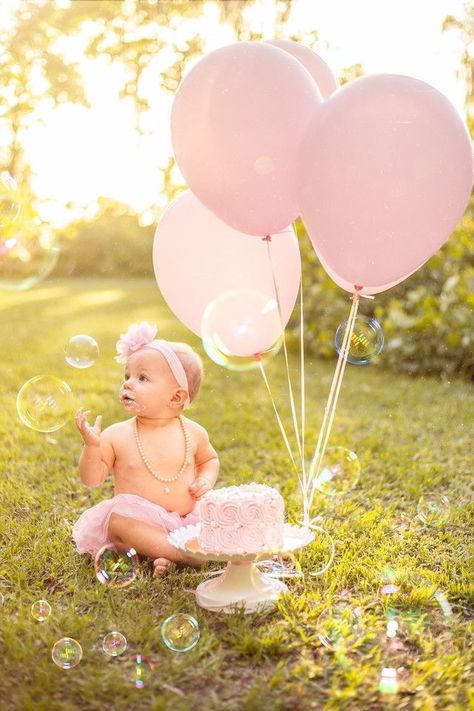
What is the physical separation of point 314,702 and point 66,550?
127 centimetres

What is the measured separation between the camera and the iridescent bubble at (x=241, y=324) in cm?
296

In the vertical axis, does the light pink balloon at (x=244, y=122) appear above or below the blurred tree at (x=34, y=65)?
above

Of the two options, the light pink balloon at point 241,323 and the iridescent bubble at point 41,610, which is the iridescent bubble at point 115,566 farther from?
the light pink balloon at point 241,323

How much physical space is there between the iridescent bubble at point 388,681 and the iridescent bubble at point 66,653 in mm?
783

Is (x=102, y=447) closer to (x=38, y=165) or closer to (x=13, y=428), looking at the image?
(x=13, y=428)

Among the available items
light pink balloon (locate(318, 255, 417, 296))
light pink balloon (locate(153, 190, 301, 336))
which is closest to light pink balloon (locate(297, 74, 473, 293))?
light pink balloon (locate(318, 255, 417, 296))

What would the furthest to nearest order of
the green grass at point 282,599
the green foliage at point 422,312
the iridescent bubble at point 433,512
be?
the green foliage at point 422,312 → the iridescent bubble at point 433,512 → the green grass at point 282,599

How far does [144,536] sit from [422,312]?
4.65 meters

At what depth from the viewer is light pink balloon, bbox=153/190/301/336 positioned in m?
2.99

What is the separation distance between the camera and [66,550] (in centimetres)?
→ 300

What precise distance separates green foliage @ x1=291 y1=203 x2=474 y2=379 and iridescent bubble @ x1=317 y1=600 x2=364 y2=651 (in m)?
4.09

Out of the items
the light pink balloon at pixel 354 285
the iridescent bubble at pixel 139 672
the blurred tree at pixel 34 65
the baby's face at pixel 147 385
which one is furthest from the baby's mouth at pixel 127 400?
the blurred tree at pixel 34 65

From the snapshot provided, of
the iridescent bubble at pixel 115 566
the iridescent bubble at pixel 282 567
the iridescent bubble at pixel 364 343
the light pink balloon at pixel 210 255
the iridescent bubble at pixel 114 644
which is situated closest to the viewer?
the iridescent bubble at pixel 114 644

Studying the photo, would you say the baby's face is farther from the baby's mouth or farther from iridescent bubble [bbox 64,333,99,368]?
iridescent bubble [bbox 64,333,99,368]
